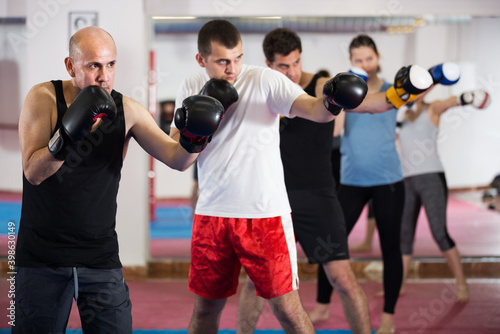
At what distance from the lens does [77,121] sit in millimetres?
1525

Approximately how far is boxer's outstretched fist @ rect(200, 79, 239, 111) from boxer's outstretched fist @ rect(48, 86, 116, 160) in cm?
49

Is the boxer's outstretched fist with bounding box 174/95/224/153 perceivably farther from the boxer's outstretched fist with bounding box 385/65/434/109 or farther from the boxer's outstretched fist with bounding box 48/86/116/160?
the boxer's outstretched fist with bounding box 385/65/434/109

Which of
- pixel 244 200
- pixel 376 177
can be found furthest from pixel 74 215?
pixel 376 177

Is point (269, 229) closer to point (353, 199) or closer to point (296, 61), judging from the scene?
point (296, 61)

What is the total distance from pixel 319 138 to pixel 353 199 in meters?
0.56

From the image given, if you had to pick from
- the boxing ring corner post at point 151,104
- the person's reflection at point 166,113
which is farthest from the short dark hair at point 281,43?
the person's reflection at point 166,113

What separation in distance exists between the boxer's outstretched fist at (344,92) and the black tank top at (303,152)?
0.72m

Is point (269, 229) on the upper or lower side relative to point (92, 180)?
lower

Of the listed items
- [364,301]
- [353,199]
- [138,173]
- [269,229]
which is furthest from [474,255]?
[269,229]

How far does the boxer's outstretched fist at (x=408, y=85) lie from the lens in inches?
83.8

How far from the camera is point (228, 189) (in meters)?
2.10

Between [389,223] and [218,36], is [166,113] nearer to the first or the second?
[389,223]

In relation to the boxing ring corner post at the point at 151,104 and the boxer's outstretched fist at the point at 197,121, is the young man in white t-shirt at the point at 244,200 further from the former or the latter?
the boxing ring corner post at the point at 151,104

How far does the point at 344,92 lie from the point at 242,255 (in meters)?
0.70
